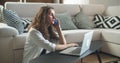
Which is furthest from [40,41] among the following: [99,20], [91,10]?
[91,10]

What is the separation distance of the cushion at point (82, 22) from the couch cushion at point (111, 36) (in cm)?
44

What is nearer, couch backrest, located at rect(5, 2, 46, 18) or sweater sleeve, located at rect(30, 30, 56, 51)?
sweater sleeve, located at rect(30, 30, 56, 51)

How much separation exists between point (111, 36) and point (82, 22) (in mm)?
686

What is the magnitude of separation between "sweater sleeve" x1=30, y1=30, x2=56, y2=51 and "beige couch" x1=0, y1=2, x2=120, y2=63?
67 centimetres

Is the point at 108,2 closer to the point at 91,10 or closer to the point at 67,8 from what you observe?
the point at 91,10

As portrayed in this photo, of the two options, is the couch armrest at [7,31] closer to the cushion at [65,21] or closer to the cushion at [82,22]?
the cushion at [65,21]

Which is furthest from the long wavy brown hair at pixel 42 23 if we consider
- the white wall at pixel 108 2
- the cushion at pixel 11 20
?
the white wall at pixel 108 2

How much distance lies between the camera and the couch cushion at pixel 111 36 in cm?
290

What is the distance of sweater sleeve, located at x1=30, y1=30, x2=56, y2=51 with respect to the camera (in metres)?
1.77

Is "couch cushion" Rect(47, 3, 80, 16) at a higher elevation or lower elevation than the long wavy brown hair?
lower

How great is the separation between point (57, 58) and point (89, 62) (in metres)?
1.45

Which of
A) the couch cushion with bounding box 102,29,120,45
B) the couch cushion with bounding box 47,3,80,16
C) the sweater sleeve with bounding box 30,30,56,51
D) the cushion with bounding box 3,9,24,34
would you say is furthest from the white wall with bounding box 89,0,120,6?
the sweater sleeve with bounding box 30,30,56,51

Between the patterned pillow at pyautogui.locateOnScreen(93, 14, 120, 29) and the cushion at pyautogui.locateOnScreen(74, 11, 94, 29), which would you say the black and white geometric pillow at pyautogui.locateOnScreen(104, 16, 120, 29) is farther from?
the cushion at pyautogui.locateOnScreen(74, 11, 94, 29)

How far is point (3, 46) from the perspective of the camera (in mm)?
2393
